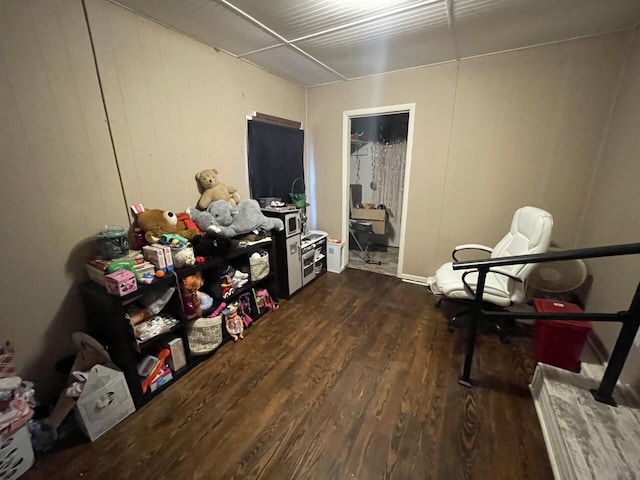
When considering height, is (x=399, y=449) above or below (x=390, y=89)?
below

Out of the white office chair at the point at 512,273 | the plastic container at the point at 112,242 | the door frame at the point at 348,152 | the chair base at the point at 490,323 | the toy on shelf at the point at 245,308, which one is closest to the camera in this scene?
the plastic container at the point at 112,242

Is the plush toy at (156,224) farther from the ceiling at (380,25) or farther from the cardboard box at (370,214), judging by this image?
the cardboard box at (370,214)

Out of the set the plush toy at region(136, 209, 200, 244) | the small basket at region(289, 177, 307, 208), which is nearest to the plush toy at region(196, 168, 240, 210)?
the plush toy at region(136, 209, 200, 244)

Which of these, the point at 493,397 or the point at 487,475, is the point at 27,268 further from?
the point at 493,397

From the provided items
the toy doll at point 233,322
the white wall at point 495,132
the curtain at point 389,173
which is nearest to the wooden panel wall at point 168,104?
the toy doll at point 233,322

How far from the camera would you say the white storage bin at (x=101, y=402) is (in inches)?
51.9

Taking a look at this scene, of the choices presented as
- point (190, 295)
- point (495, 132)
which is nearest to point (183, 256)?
point (190, 295)

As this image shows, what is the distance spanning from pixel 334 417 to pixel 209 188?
196 cm

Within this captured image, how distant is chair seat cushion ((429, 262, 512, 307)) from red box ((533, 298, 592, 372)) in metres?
0.23

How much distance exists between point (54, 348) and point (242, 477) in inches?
53.1

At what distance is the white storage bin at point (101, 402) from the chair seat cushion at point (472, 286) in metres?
2.28

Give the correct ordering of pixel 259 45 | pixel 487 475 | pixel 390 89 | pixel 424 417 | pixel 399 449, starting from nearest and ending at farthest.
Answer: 1. pixel 487 475
2. pixel 399 449
3. pixel 424 417
4. pixel 259 45
5. pixel 390 89

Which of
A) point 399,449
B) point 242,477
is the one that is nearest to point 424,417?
point 399,449

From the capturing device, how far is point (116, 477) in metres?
1.21
